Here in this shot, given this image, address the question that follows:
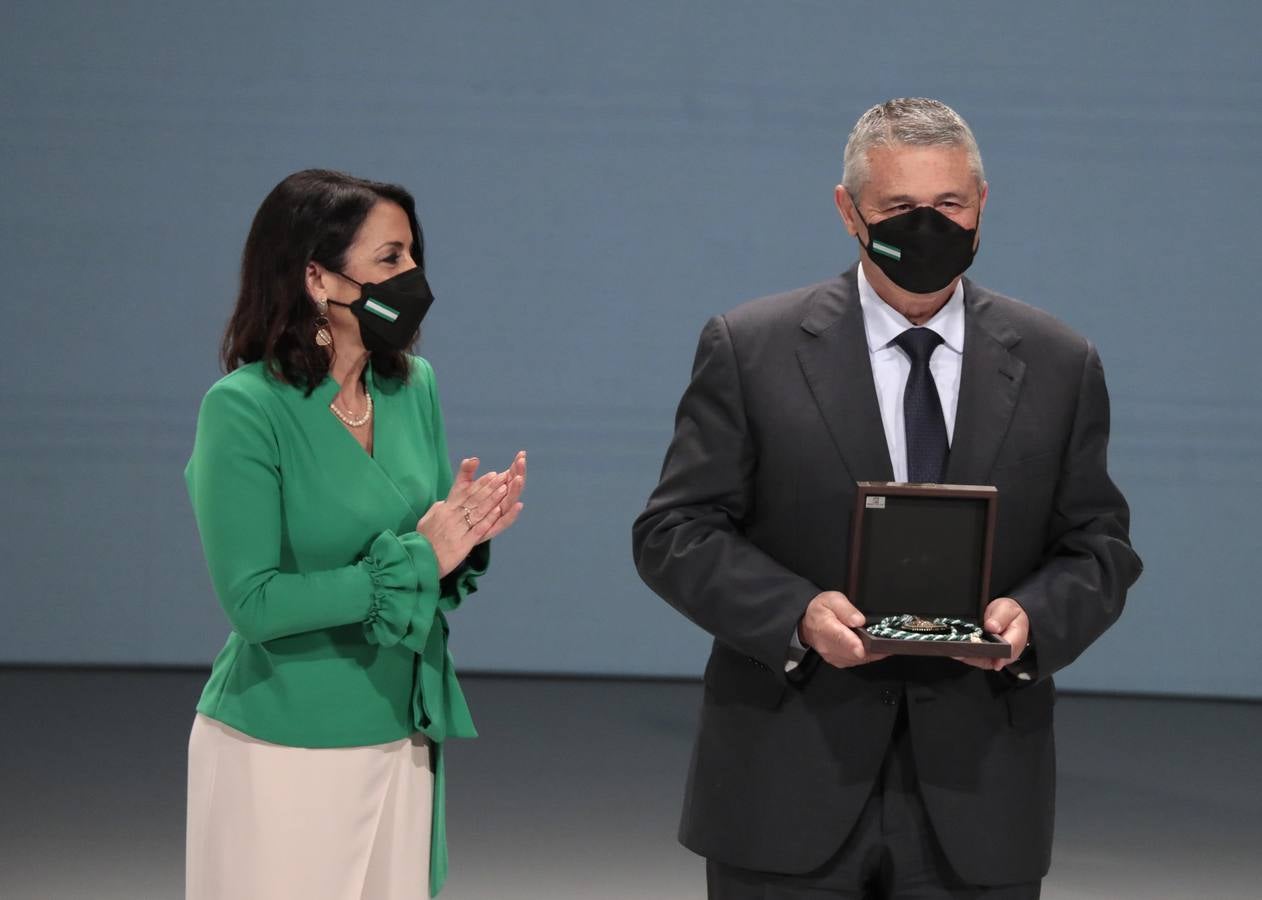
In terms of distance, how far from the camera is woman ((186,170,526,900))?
7.17 feet

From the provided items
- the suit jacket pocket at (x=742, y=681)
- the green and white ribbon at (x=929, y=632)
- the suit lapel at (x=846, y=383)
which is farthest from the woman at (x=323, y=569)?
the green and white ribbon at (x=929, y=632)

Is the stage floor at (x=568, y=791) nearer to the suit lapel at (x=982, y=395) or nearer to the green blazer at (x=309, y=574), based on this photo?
the green blazer at (x=309, y=574)

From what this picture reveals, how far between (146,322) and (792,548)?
16.0 feet

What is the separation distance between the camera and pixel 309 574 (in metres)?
2.21

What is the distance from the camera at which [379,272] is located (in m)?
2.35

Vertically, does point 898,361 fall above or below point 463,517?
above

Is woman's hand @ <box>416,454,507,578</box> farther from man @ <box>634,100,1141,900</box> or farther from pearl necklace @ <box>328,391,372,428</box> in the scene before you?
man @ <box>634,100,1141,900</box>

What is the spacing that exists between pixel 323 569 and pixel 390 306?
40cm

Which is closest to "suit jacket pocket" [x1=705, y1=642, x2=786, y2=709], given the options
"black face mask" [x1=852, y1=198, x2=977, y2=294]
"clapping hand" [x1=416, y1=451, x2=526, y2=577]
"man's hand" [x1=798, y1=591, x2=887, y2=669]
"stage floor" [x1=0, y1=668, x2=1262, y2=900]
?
"man's hand" [x1=798, y1=591, x2=887, y2=669]

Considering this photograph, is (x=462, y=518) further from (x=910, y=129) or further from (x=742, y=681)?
(x=910, y=129)

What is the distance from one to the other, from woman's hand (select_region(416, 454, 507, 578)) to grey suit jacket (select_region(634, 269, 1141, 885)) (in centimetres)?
35

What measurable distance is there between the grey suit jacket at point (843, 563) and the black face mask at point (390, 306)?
0.52 meters

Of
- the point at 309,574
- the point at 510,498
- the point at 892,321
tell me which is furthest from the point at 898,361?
the point at 309,574

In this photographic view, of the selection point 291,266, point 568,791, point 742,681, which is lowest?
point 568,791
